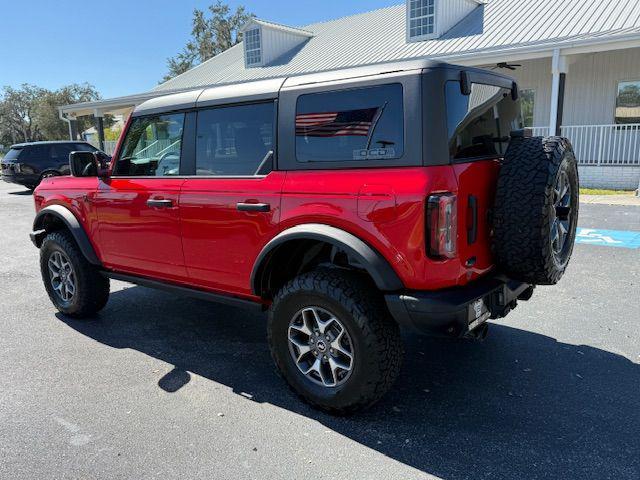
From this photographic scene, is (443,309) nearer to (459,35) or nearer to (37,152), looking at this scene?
(459,35)

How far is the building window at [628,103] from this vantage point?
1355 centimetres

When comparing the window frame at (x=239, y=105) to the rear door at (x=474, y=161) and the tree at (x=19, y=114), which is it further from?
the tree at (x=19, y=114)

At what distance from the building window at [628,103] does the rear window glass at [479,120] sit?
12440mm

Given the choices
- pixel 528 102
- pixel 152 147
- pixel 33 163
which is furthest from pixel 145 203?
pixel 33 163

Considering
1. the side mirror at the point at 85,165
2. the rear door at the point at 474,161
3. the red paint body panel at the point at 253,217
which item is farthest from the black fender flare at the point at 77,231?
the rear door at the point at 474,161

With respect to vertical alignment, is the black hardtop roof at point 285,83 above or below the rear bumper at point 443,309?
above

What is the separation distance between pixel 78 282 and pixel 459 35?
1441 centimetres

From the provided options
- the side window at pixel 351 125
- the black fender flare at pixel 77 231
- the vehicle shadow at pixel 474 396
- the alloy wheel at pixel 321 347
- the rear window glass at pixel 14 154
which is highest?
the side window at pixel 351 125

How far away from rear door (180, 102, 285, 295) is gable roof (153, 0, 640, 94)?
8167 millimetres

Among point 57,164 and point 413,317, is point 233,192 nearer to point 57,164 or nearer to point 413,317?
point 413,317

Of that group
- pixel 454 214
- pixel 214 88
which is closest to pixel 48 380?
pixel 214 88

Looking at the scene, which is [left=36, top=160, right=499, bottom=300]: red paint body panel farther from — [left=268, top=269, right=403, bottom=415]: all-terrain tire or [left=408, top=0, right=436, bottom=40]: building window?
[left=408, top=0, right=436, bottom=40]: building window

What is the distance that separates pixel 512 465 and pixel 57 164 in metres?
18.3

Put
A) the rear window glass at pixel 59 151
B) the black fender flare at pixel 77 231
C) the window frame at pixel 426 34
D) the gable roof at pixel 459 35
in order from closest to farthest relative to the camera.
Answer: the black fender flare at pixel 77 231 < the gable roof at pixel 459 35 < the window frame at pixel 426 34 < the rear window glass at pixel 59 151
